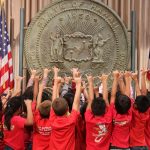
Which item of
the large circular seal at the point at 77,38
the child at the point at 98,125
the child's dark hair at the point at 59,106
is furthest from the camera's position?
the large circular seal at the point at 77,38

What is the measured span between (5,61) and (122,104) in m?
3.10

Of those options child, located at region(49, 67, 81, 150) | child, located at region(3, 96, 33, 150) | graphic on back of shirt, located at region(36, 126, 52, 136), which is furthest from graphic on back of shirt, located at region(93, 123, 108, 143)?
child, located at region(3, 96, 33, 150)

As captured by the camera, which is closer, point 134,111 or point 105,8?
point 134,111

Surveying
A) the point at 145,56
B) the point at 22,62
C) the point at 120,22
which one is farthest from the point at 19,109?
the point at 145,56

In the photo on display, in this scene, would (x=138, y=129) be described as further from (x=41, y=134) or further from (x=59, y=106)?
(x=41, y=134)

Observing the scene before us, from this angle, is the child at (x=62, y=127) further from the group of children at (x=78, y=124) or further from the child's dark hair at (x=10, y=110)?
the child's dark hair at (x=10, y=110)

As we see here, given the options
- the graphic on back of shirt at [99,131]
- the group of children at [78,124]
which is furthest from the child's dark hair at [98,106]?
the graphic on back of shirt at [99,131]

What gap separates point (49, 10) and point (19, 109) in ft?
8.88

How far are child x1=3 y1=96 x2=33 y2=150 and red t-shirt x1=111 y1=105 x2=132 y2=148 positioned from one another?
81 cm

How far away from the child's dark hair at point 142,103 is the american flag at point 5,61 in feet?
9.83

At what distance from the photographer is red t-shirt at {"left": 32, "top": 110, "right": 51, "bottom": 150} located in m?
3.84

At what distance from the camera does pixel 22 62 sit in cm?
642

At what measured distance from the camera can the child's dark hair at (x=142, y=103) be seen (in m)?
3.88

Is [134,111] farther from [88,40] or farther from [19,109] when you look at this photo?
[88,40]
